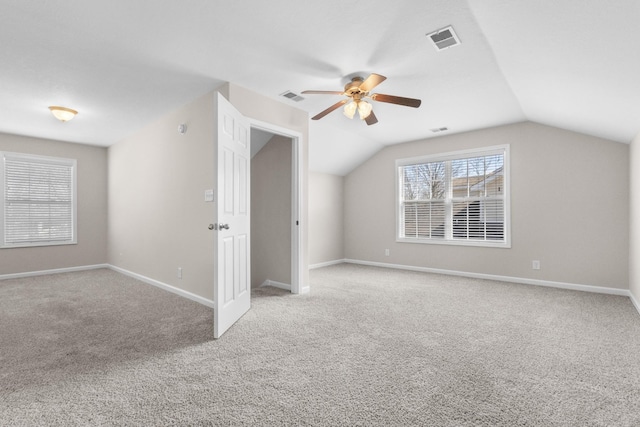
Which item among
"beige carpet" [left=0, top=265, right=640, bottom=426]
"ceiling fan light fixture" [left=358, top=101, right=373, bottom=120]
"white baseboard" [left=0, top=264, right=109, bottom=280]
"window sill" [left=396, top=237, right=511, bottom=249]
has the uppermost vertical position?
"ceiling fan light fixture" [left=358, top=101, right=373, bottom=120]

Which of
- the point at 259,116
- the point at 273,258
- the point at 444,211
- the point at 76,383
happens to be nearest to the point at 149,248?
the point at 273,258

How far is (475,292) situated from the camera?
4.13m

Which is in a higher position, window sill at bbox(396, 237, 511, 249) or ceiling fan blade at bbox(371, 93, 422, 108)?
ceiling fan blade at bbox(371, 93, 422, 108)

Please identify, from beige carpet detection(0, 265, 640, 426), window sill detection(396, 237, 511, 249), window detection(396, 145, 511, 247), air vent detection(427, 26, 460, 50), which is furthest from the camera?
window detection(396, 145, 511, 247)

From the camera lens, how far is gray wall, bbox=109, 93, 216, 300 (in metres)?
3.62

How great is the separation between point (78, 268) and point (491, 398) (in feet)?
22.1

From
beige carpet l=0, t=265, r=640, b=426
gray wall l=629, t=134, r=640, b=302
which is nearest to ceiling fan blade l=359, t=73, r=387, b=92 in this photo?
beige carpet l=0, t=265, r=640, b=426

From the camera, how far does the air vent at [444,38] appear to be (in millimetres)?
2387

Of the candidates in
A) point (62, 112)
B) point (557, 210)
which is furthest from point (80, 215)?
point (557, 210)

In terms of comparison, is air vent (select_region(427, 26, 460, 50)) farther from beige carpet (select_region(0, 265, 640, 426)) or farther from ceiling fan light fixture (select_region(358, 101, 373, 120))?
beige carpet (select_region(0, 265, 640, 426))

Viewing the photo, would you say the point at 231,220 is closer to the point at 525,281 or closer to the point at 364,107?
the point at 364,107

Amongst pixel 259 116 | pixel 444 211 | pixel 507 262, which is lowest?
pixel 507 262

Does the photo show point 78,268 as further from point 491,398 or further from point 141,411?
point 491,398

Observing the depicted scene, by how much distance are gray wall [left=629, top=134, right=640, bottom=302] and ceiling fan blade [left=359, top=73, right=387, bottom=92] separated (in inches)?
118
